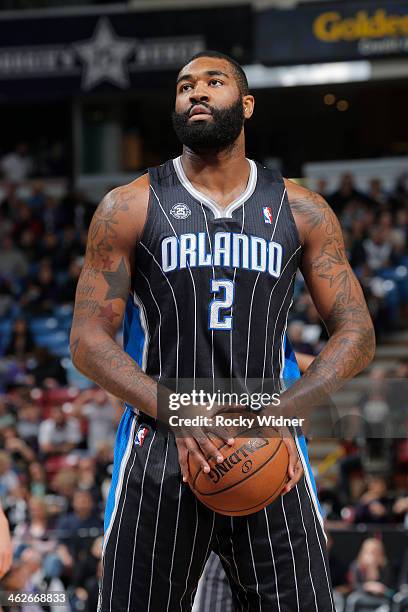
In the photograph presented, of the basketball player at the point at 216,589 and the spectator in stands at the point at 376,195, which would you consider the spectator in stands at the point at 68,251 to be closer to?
the spectator in stands at the point at 376,195

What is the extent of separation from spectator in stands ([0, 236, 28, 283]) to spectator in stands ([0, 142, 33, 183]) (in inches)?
109

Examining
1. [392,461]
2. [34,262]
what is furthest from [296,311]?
[34,262]

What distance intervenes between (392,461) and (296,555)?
28.1 feet

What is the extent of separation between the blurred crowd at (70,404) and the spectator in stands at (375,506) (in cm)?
1

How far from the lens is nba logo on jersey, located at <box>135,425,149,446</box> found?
370cm

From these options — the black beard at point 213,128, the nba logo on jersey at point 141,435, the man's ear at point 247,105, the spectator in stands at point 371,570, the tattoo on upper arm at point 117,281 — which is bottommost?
the nba logo on jersey at point 141,435

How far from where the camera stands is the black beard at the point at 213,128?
3.71 metres

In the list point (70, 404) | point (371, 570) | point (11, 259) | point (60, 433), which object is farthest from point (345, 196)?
point (371, 570)

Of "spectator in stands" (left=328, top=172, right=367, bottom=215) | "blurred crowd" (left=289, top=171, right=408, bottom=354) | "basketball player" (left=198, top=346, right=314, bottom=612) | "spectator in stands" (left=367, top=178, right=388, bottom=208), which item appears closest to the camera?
"basketball player" (left=198, top=346, right=314, bottom=612)

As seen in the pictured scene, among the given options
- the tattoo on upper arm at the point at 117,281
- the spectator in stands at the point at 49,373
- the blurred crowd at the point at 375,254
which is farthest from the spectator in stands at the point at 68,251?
the tattoo on upper arm at the point at 117,281

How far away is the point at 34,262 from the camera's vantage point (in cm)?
1888

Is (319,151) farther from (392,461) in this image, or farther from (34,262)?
(392,461)

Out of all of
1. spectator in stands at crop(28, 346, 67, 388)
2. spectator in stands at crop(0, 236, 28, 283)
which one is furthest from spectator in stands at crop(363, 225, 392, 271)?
spectator in stands at crop(0, 236, 28, 283)

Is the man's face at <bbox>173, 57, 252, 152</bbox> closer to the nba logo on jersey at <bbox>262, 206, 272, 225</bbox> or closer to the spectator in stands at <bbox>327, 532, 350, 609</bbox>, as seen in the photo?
the nba logo on jersey at <bbox>262, 206, 272, 225</bbox>
